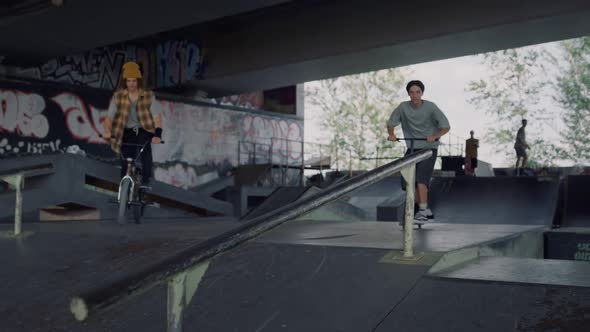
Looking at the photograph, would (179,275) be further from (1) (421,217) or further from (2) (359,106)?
(2) (359,106)

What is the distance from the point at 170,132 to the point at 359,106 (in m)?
21.2

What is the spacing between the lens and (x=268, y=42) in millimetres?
18750

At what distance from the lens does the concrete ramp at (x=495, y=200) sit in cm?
1243

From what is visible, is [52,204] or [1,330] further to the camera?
[52,204]

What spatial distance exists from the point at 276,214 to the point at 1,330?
5.49ft

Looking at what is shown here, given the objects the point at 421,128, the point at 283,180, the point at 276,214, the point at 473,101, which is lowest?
the point at 283,180

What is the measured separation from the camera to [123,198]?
7.63 metres

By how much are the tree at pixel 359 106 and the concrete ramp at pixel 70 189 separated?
29838 millimetres

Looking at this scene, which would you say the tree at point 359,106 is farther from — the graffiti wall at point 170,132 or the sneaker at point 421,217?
the sneaker at point 421,217

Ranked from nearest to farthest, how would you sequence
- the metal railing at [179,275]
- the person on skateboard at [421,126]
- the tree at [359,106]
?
the metal railing at [179,275], the person on skateboard at [421,126], the tree at [359,106]

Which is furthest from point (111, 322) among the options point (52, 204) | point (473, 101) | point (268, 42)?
point (473, 101)

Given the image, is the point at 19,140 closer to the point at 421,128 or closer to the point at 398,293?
the point at 421,128

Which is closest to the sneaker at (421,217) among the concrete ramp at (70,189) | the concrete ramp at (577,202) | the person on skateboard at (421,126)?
the person on skateboard at (421,126)

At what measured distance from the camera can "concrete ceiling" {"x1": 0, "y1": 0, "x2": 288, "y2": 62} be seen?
13.1 m
